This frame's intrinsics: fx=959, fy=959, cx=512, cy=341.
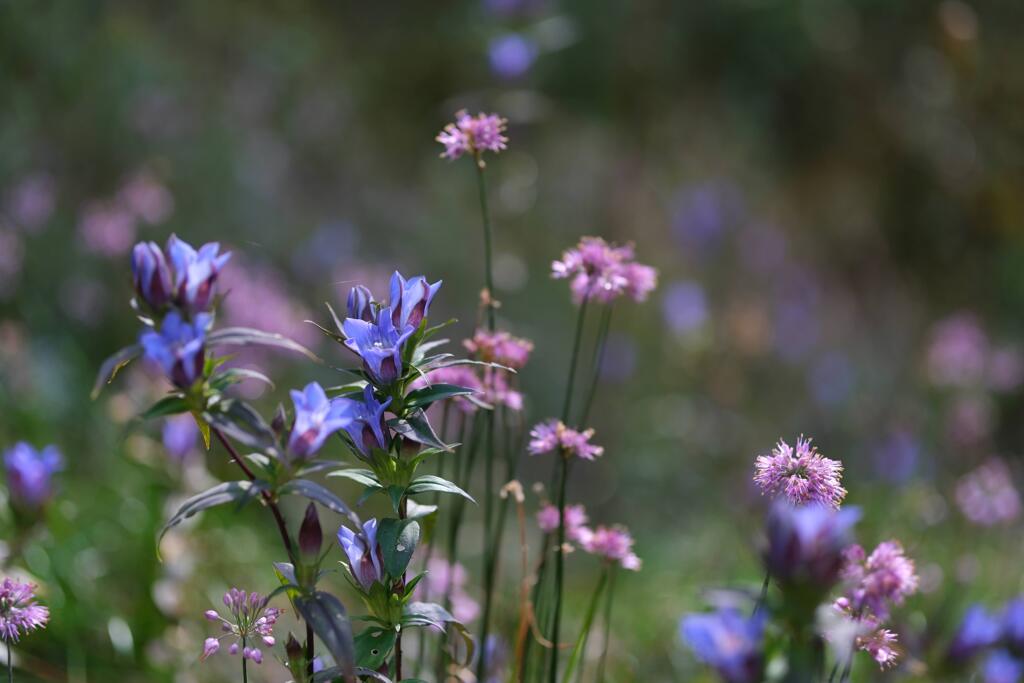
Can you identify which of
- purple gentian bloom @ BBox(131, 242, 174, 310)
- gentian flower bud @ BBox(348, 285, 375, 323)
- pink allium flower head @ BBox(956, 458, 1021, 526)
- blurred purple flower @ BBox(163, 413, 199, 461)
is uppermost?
pink allium flower head @ BBox(956, 458, 1021, 526)

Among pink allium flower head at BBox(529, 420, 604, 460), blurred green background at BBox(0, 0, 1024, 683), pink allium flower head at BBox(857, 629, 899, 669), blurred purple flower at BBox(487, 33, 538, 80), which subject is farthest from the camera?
blurred green background at BBox(0, 0, 1024, 683)

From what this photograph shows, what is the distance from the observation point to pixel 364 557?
1168 millimetres

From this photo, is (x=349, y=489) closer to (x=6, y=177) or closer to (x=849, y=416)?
(x=6, y=177)

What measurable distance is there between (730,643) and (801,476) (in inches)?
11.7

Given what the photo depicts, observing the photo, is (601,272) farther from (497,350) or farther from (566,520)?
(566,520)

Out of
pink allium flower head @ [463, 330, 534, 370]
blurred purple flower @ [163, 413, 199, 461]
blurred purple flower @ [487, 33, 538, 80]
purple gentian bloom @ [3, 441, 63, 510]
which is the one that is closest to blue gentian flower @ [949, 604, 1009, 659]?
pink allium flower head @ [463, 330, 534, 370]

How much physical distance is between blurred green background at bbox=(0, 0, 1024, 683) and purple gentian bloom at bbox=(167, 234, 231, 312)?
158 cm

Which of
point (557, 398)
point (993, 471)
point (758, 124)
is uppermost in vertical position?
point (758, 124)

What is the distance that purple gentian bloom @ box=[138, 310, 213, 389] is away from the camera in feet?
3.21

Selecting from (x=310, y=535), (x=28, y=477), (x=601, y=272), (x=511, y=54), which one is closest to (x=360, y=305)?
(x=310, y=535)

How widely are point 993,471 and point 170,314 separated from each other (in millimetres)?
2474

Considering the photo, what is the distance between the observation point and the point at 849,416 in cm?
480

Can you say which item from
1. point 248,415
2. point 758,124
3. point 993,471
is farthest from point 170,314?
point 758,124

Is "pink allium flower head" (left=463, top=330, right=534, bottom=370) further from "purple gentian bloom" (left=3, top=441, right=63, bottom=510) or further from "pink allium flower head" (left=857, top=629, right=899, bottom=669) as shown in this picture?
"purple gentian bloom" (left=3, top=441, right=63, bottom=510)
